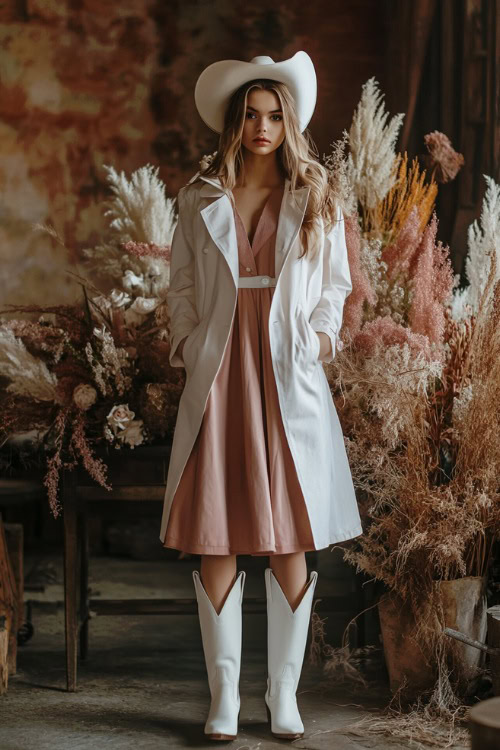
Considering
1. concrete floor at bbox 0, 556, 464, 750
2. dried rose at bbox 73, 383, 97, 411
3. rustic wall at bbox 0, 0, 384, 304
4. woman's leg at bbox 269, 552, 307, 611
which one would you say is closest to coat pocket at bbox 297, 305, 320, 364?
woman's leg at bbox 269, 552, 307, 611

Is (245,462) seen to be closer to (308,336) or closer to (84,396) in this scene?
(308,336)

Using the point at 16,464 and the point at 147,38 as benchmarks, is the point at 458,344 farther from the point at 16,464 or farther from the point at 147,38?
the point at 147,38

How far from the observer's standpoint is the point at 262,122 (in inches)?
100

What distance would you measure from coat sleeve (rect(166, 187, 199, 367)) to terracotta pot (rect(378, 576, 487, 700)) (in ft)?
3.19

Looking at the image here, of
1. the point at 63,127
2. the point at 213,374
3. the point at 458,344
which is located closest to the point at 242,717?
the point at 213,374

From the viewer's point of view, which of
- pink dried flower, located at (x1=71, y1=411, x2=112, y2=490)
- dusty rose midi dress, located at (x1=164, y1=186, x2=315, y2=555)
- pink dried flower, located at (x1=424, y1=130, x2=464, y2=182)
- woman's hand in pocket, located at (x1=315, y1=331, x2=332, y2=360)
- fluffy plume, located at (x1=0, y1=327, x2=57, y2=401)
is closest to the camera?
dusty rose midi dress, located at (x1=164, y1=186, x2=315, y2=555)

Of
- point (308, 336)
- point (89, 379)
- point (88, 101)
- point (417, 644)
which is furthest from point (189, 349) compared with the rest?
point (88, 101)

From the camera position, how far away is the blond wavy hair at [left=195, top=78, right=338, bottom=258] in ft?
8.42

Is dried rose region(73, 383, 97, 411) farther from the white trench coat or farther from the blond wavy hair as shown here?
the blond wavy hair

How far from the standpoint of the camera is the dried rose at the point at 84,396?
9.60 ft

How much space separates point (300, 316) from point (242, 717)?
1.14 meters

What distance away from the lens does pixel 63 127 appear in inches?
205

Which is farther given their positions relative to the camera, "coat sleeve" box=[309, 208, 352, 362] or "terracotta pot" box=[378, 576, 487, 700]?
"terracotta pot" box=[378, 576, 487, 700]

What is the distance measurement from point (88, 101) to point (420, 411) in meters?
3.17
